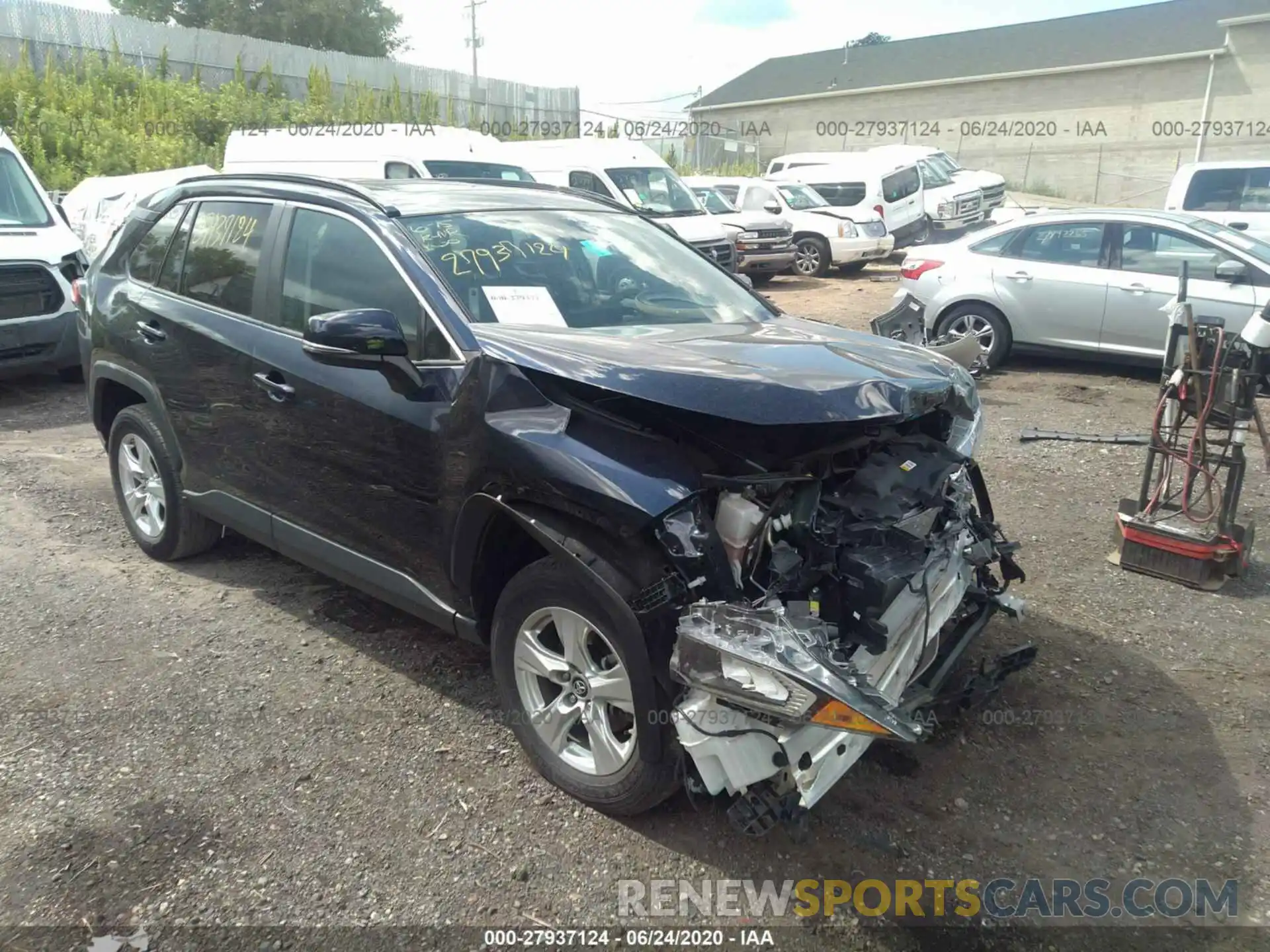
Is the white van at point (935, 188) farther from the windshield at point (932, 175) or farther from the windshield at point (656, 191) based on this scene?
the windshield at point (656, 191)

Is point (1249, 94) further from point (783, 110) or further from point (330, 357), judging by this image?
point (330, 357)

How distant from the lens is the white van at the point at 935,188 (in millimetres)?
19406

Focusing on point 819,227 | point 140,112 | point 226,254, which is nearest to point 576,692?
point 226,254

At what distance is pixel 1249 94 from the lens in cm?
3111

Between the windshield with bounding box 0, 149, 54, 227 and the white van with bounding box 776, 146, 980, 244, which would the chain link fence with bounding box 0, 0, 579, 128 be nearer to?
the white van with bounding box 776, 146, 980, 244

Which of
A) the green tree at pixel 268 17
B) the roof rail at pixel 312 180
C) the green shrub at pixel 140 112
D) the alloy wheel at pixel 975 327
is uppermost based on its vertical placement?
the green tree at pixel 268 17

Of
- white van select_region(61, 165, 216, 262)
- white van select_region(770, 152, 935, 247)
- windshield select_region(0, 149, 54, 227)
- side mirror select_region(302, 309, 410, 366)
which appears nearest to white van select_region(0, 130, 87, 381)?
windshield select_region(0, 149, 54, 227)

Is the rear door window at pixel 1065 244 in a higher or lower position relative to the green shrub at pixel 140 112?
lower

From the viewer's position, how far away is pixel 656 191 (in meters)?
14.8

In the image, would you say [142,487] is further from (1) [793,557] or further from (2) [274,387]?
(1) [793,557]

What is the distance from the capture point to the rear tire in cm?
949

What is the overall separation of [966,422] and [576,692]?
70.3 inches

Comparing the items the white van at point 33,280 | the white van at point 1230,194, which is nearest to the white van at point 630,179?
the white van at point 1230,194

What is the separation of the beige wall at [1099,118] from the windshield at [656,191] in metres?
22.1
